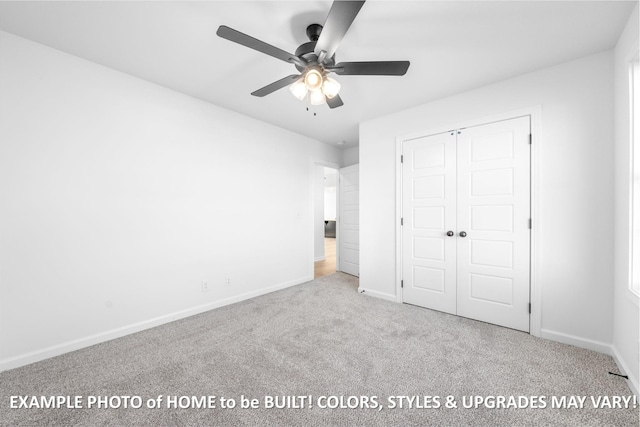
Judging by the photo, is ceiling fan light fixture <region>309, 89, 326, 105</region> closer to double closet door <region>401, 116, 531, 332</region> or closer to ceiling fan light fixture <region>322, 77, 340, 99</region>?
ceiling fan light fixture <region>322, 77, 340, 99</region>

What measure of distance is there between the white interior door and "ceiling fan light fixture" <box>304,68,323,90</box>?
2900 mm

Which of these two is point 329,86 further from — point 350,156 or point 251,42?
point 350,156

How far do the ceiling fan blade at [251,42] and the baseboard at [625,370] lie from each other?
3.09 m

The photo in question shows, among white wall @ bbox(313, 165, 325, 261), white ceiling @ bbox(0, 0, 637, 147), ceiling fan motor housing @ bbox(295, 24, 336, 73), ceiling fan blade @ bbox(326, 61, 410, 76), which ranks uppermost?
white ceiling @ bbox(0, 0, 637, 147)

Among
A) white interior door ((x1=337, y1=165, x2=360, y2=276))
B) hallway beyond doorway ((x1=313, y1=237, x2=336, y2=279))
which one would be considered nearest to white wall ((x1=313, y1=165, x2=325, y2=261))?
hallway beyond doorway ((x1=313, y1=237, x2=336, y2=279))

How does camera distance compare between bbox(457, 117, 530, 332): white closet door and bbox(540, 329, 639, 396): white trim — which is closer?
bbox(540, 329, 639, 396): white trim

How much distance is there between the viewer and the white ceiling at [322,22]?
164 centimetres

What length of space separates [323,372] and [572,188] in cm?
269

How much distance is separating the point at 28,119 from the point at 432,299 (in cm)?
430

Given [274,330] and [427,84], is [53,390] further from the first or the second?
[427,84]

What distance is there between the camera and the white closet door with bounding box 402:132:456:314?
9.46ft

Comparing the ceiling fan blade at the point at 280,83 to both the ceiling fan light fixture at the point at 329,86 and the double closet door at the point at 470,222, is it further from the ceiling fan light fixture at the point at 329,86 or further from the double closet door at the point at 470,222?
the double closet door at the point at 470,222

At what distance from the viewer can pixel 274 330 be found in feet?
8.18

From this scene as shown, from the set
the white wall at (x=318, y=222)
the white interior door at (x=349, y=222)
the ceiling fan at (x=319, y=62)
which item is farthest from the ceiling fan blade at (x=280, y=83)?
the white wall at (x=318, y=222)
